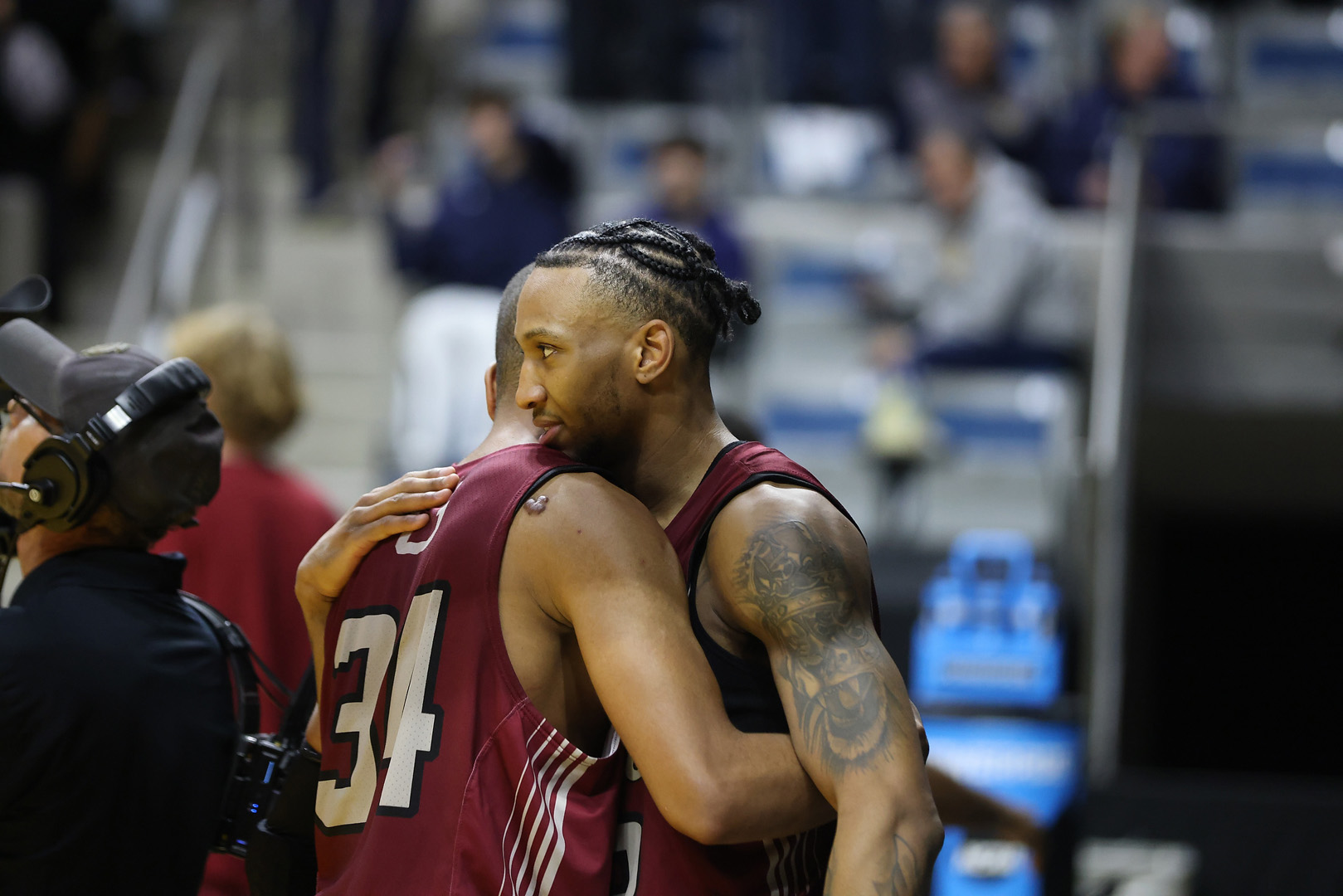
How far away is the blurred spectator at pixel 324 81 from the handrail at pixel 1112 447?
4434mm

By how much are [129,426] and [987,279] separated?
596 centimetres

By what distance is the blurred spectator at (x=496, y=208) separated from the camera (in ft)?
26.9

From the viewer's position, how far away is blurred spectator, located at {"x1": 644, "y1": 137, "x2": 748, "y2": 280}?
320 inches

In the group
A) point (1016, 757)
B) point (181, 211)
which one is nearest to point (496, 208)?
point (181, 211)

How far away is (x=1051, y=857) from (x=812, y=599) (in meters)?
3.85

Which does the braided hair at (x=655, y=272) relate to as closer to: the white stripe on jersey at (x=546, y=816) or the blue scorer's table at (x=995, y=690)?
the white stripe on jersey at (x=546, y=816)

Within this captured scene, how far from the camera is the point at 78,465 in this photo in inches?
104

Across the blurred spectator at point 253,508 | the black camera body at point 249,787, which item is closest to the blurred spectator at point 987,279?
the blurred spectator at point 253,508

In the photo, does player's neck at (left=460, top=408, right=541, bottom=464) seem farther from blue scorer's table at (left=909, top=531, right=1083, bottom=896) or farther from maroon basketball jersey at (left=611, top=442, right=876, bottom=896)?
blue scorer's table at (left=909, top=531, right=1083, bottom=896)

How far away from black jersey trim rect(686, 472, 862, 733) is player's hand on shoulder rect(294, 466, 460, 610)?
39 cm

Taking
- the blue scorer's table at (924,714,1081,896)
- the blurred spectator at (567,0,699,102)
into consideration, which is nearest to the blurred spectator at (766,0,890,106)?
the blurred spectator at (567,0,699,102)

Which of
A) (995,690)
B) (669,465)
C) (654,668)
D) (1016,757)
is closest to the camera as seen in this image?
(654,668)

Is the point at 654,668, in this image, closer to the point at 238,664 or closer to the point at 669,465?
the point at 669,465

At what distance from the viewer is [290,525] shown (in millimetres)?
4172
